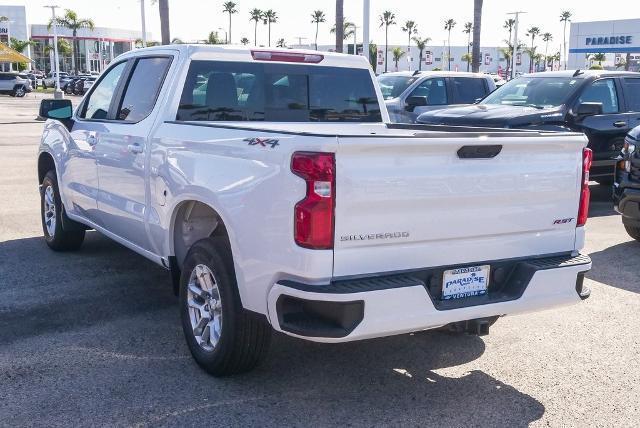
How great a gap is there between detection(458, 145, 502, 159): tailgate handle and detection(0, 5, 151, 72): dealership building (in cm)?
9577

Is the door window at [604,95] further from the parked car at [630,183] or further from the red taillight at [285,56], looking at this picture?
the red taillight at [285,56]

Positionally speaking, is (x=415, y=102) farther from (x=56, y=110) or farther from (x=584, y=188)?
(x=584, y=188)

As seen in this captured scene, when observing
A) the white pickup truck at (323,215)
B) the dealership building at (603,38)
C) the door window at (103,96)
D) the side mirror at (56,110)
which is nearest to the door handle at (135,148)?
the white pickup truck at (323,215)

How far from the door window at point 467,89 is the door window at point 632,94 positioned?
428 cm

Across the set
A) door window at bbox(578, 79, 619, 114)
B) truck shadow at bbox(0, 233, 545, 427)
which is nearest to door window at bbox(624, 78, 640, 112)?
door window at bbox(578, 79, 619, 114)

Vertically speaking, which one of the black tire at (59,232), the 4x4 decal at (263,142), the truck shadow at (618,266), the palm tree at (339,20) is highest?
the palm tree at (339,20)

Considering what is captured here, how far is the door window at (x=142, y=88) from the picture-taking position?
561 centimetres

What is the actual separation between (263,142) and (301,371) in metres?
1.56

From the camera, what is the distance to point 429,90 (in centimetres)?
1542

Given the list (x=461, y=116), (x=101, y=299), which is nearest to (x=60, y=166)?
(x=101, y=299)

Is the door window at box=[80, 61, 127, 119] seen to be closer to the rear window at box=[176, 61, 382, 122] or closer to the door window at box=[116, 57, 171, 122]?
the door window at box=[116, 57, 171, 122]

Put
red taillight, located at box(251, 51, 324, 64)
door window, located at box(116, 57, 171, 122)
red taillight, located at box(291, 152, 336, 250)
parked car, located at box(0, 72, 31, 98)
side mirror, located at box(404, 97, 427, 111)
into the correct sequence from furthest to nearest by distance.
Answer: parked car, located at box(0, 72, 31, 98), side mirror, located at box(404, 97, 427, 111), red taillight, located at box(251, 51, 324, 64), door window, located at box(116, 57, 171, 122), red taillight, located at box(291, 152, 336, 250)

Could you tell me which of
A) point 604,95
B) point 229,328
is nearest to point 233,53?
point 229,328

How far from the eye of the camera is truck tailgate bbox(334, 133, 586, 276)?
368 centimetres
